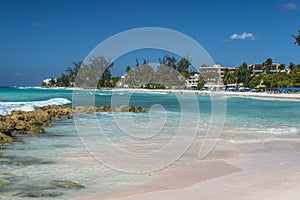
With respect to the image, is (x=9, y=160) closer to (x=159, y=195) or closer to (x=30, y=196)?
(x=30, y=196)

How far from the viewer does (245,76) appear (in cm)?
11231

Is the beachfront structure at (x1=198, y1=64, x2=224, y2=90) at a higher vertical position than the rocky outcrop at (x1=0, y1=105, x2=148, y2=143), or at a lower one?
higher

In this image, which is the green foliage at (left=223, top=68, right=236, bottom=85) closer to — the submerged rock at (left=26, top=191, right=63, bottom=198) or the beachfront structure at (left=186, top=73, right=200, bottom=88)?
the beachfront structure at (left=186, top=73, right=200, bottom=88)

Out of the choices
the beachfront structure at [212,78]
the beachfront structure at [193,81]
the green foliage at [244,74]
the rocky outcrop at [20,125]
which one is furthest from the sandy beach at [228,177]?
the beachfront structure at [193,81]

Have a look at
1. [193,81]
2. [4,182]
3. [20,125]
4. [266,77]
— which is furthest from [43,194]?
[193,81]

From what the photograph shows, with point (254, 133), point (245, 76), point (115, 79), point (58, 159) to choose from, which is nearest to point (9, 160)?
point (58, 159)

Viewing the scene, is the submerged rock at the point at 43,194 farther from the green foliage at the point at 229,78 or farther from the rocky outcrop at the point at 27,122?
the green foliage at the point at 229,78

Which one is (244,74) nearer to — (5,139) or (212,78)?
(212,78)

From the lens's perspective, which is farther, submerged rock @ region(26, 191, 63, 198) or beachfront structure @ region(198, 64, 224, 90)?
beachfront structure @ region(198, 64, 224, 90)

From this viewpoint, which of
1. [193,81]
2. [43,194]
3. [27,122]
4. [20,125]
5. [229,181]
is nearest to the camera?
[43,194]

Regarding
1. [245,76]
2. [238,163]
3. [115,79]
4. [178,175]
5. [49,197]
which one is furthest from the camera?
[115,79]

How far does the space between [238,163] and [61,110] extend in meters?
17.0

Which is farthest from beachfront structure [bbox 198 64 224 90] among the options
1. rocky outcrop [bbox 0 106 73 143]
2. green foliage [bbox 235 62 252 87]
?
rocky outcrop [bbox 0 106 73 143]

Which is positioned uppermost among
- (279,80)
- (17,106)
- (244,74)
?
(244,74)
